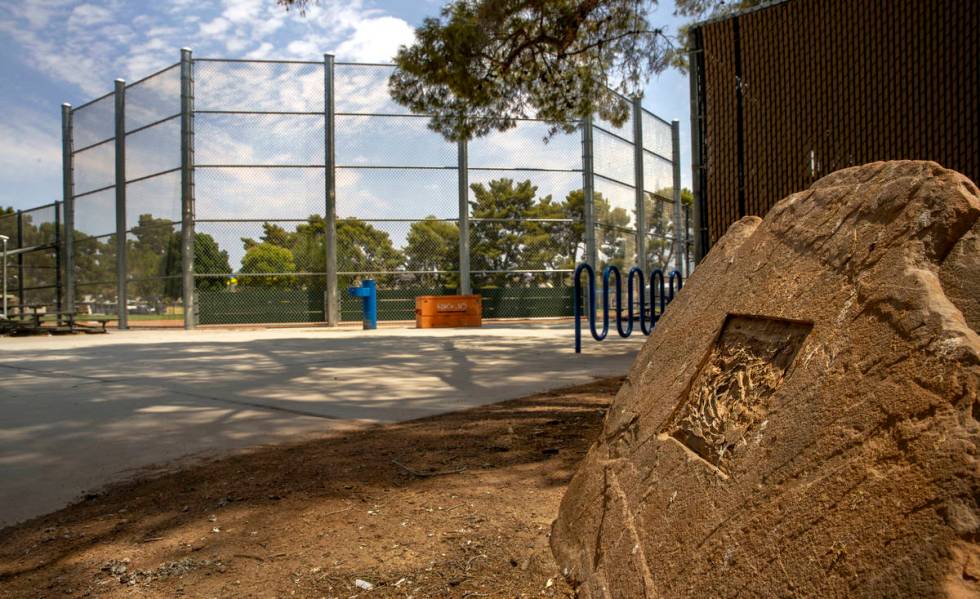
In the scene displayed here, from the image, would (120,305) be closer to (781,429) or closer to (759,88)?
(759,88)

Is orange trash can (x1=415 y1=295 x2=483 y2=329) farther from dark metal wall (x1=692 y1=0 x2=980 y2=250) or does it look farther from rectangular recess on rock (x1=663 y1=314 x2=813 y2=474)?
rectangular recess on rock (x1=663 y1=314 x2=813 y2=474)

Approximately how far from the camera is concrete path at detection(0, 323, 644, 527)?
331 centimetres

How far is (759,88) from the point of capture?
713 cm

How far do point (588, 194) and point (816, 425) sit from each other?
55.6ft

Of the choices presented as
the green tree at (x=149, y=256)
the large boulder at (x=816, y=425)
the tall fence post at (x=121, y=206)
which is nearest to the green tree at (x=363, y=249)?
the green tree at (x=149, y=256)

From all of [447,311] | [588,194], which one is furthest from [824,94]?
[588,194]

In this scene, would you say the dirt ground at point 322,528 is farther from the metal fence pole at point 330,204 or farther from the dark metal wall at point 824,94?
the metal fence pole at point 330,204

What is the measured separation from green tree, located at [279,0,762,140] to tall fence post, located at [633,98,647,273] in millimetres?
10814

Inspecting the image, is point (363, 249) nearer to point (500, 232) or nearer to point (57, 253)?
point (500, 232)

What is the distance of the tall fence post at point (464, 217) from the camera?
16734 mm

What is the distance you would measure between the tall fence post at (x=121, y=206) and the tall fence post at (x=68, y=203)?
2.40 metres

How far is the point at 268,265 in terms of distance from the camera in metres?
16.2

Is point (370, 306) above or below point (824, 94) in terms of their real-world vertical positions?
below

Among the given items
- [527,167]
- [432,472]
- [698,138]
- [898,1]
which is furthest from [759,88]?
[527,167]
